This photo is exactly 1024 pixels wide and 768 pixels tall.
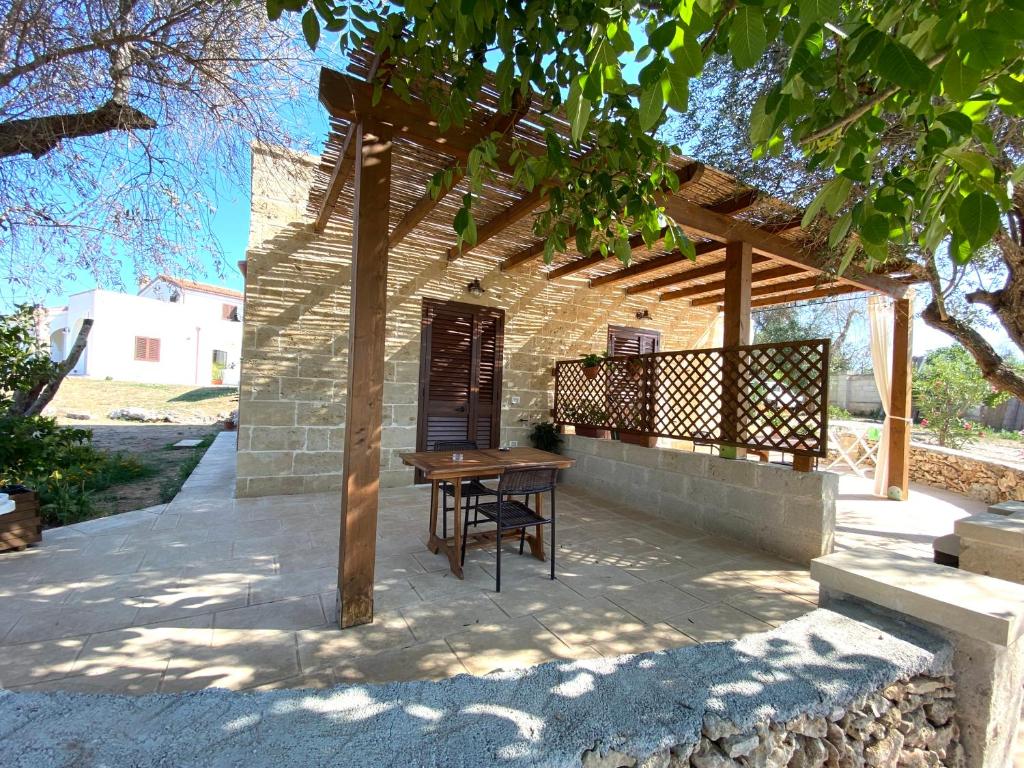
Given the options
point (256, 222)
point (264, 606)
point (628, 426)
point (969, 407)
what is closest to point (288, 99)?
point (256, 222)

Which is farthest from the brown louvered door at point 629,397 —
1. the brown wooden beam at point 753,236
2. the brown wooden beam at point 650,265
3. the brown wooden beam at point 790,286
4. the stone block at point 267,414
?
the stone block at point 267,414

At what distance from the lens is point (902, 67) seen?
0.90m

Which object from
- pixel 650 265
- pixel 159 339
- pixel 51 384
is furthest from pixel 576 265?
pixel 159 339

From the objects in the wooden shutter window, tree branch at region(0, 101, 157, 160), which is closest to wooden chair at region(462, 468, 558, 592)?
tree branch at region(0, 101, 157, 160)

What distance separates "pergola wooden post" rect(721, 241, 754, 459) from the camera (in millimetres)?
4270

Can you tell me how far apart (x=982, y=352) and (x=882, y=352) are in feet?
7.81

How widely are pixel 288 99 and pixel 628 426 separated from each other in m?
4.46

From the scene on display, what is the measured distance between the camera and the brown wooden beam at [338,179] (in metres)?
2.81

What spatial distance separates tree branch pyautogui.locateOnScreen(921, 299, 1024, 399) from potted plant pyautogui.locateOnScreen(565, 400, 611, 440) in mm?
3341

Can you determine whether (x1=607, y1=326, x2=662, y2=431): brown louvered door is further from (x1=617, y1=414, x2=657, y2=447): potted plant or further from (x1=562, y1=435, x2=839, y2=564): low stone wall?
(x1=562, y1=435, x2=839, y2=564): low stone wall

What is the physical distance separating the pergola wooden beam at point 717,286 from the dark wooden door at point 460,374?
10.3ft

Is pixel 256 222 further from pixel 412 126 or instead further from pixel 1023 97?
pixel 1023 97

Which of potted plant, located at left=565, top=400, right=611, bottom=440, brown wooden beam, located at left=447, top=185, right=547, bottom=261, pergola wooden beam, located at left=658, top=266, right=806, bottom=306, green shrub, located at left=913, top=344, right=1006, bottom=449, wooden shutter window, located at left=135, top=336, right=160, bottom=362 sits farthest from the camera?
wooden shutter window, located at left=135, top=336, right=160, bottom=362

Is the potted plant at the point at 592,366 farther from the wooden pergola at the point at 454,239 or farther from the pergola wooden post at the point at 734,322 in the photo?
the pergola wooden post at the point at 734,322
